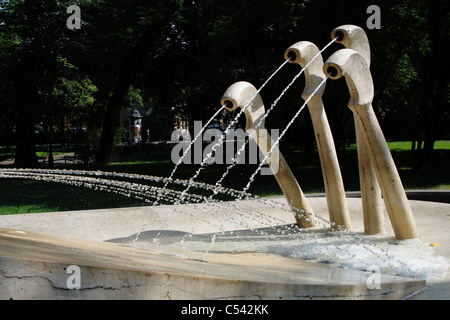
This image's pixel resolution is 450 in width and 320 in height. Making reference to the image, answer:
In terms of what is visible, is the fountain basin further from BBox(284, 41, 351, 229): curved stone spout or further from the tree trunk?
the tree trunk

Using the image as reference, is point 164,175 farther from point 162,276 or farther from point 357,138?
point 162,276

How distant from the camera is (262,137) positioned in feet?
23.0

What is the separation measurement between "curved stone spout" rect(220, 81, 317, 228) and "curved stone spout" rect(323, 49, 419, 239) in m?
1.26

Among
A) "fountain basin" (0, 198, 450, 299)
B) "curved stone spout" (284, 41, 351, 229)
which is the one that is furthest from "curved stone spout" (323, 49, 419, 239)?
"curved stone spout" (284, 41, 351, 229)

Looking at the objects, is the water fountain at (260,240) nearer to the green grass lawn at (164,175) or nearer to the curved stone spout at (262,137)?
the curved stone spout at (262,137)

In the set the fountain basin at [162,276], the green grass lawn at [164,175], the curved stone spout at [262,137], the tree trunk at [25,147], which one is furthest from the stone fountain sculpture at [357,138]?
the tree trunk at [25,147]

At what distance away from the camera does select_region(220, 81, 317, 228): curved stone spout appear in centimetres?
646

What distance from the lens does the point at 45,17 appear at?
692 inches
